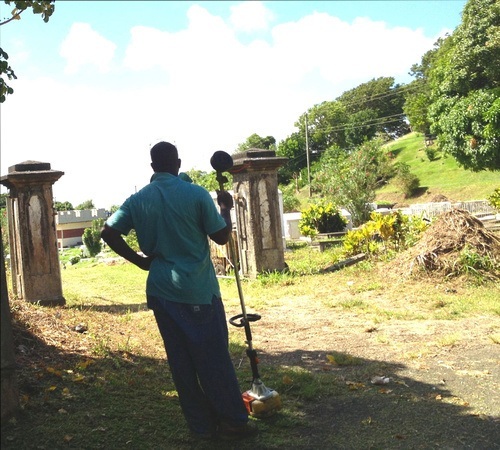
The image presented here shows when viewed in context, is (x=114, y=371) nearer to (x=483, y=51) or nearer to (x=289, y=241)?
(x=289, y=241)

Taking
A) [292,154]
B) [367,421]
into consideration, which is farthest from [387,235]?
[292,154]

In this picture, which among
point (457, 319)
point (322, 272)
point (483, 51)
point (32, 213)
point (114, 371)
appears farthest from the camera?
point (483, 51)

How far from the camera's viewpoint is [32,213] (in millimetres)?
9344

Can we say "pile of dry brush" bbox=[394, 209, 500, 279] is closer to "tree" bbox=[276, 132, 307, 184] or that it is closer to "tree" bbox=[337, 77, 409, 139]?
"tree" bbox=[276, 132, 307, 184]

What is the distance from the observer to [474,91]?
62.6 ft

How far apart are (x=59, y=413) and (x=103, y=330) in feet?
11.0

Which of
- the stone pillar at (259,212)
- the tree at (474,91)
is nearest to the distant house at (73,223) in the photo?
the tree at (474,91)

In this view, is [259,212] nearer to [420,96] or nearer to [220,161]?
[220,161]

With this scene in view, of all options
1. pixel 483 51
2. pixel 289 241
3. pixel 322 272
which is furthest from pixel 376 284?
pixel 483 51

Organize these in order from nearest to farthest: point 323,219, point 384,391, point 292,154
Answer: point 384,391 → point 323,219 → point 292,154

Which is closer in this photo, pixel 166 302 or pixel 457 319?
pixel 166 302

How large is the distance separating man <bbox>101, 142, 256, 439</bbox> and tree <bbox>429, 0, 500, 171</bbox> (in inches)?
658

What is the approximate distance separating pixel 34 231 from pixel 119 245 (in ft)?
21.0

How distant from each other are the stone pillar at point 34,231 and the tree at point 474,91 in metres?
14.2
